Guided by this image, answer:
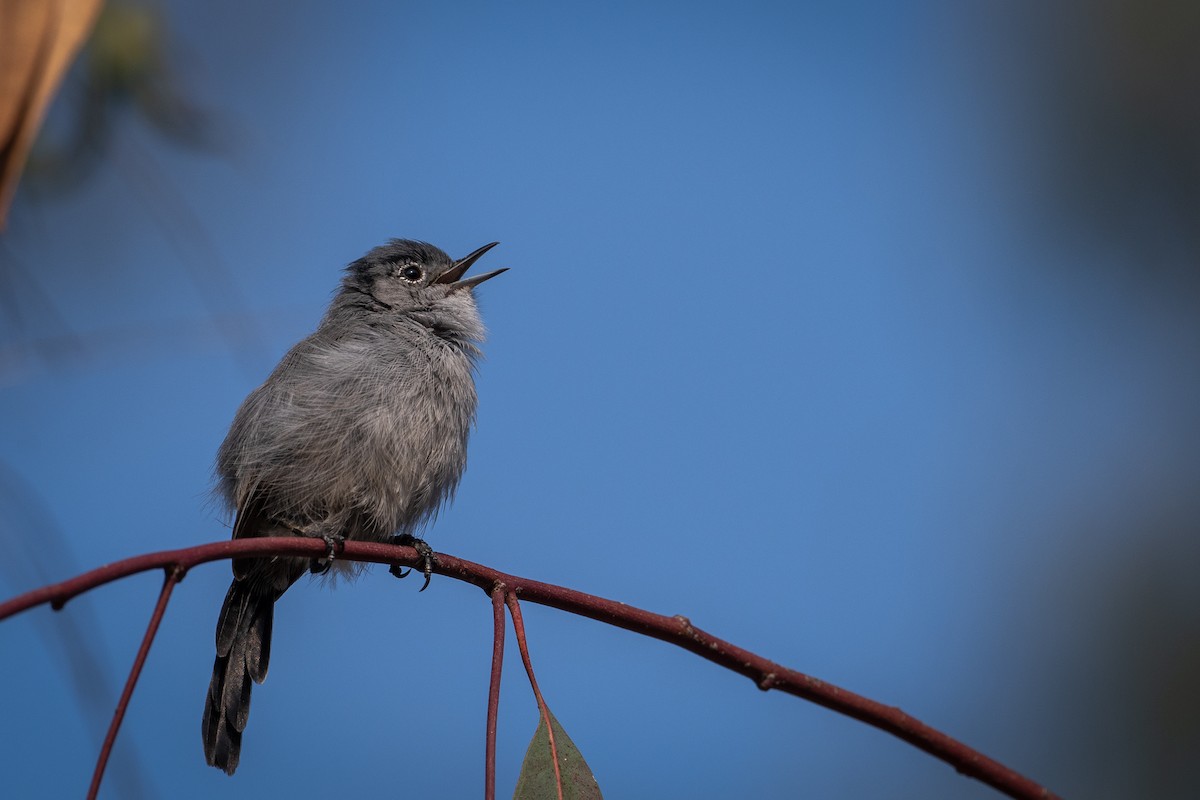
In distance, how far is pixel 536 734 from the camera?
9.02ft

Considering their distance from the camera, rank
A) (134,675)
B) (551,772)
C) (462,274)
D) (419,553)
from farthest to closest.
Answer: (462,274) → (419,553) → (551,772) → (134,675)

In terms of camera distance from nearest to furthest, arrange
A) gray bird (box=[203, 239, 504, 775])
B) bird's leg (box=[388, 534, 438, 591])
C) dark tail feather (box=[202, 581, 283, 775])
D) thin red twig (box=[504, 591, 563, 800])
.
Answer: thin red twig (box=[504, 591, 563, 800]), bird's leg (box=[388, 534, 438, 591]), dark tail feather (box=[202, 581, 283, 775]), gray bird (box=[203, 239, 504, 775])

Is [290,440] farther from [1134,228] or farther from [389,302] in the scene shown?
[1134,228]

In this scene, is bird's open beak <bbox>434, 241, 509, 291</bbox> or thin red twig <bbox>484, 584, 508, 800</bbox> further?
bird's open beak <bbox>434, 241, 509, 291</bbox>

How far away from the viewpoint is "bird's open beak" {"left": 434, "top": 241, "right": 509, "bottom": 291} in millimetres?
5355

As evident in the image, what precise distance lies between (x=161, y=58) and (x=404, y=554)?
276 centimetres

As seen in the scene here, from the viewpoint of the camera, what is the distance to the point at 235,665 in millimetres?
4375

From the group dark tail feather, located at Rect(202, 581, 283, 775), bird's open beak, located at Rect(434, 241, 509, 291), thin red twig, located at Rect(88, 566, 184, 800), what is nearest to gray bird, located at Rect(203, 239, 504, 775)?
dark tail feather, located at Rect(202, 581, 283, 775)

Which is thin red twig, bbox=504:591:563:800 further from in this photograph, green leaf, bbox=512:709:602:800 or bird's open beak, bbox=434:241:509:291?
bird's open beak, bbox=434:241:509:291

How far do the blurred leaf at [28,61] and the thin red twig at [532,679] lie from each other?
123 cm

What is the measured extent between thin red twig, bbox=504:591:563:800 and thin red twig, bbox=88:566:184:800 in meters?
0.69

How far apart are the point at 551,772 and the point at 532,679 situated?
1.13 ft

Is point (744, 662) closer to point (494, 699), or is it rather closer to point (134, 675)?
point (494, 699)

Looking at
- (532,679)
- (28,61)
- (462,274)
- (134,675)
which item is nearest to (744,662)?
(532,679)
